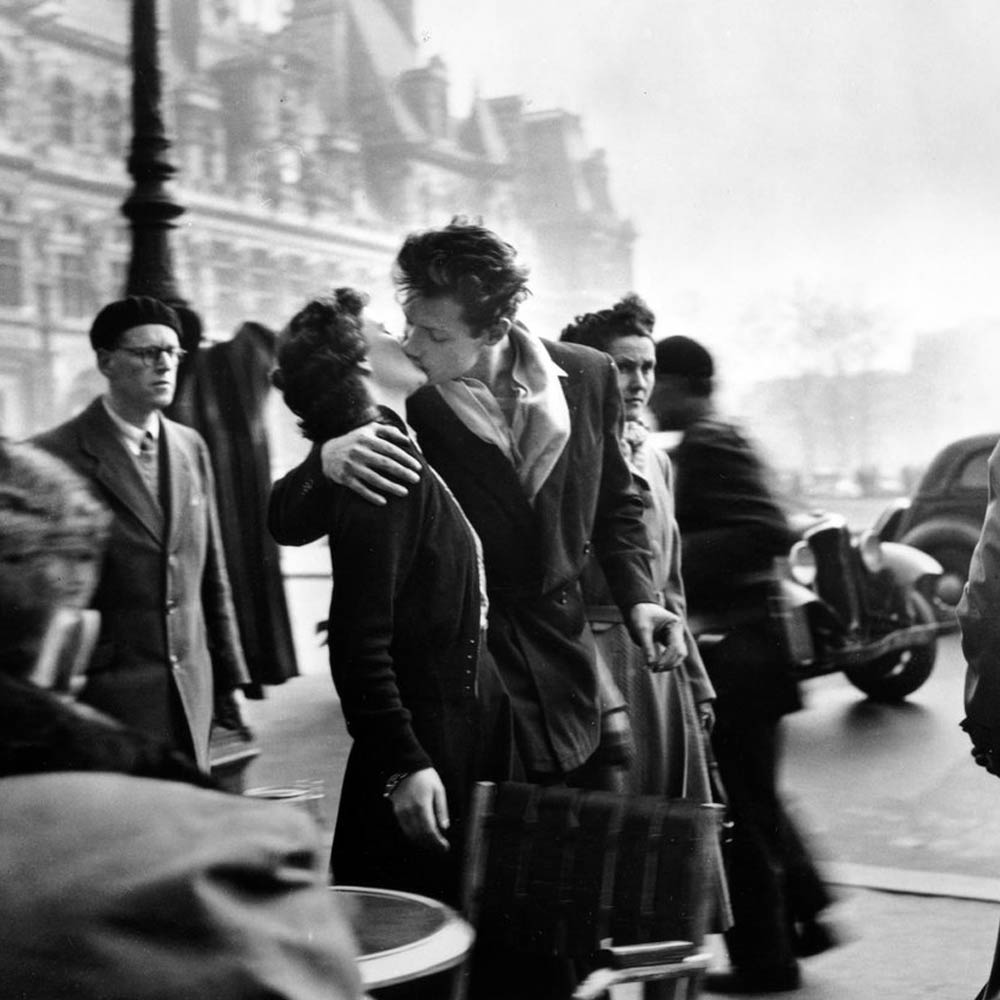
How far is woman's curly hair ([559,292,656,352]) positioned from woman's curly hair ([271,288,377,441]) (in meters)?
1.53

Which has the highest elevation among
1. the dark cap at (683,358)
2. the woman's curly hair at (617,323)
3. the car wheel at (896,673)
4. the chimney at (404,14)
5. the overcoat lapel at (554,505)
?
the chimney at (404,14)

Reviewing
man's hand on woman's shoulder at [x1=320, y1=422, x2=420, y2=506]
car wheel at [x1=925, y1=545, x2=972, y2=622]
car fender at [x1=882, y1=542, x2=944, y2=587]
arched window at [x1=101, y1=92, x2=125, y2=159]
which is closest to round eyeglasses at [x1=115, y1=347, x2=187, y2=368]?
man's hand on woman's shoulder at [x1=320, y1=422, x2=420, y2=506]

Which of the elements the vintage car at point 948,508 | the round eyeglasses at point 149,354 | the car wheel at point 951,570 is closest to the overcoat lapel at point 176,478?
the round eyeglasses at point 149,354

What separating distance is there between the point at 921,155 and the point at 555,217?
2752 millimetres

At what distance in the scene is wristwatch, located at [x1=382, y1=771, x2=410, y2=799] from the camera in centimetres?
332

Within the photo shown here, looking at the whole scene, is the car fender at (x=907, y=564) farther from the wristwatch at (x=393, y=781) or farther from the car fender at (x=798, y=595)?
the wristwatch at (x=393, y=781)

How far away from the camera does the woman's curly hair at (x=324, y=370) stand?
3629mm

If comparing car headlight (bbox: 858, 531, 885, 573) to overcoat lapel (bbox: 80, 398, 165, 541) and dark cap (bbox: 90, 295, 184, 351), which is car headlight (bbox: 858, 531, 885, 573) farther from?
overcoat lapel (bbox: 80, 398, 165, 541)

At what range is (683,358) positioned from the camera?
5.47m

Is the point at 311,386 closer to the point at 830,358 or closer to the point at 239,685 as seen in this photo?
the point at 239,685

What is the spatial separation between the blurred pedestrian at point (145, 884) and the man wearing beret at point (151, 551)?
3.32 metres

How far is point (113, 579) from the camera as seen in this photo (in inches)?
188

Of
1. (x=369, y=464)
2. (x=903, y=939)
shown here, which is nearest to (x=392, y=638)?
(x=369, y=464)

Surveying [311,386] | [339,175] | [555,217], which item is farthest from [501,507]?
[339,175]
